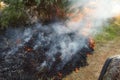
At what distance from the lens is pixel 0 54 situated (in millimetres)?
9250

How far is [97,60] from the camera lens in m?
9.85

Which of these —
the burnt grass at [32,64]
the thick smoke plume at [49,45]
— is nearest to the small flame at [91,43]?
the thick smoke plume at [49,45]

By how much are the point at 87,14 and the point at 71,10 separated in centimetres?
105

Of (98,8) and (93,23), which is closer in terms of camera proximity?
(93,23)

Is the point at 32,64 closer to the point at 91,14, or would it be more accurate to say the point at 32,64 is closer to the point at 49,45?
the point at 49,45

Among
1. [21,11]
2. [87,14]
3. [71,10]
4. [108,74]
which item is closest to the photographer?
[108,74]

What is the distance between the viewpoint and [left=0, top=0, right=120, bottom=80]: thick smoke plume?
8.95 m

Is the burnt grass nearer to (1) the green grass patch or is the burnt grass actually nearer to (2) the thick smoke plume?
(2) the thick smoke plume

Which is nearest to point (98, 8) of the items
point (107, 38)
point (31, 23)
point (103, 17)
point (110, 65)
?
point (103, 17)

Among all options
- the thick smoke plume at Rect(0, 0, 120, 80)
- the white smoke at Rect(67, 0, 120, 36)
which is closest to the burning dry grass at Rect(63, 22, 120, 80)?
the thick smoke plume at Rect(0, 0, 120, 80)

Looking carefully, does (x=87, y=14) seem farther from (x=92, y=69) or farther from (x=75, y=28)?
(x=92, y=69)

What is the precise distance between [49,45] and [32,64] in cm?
113

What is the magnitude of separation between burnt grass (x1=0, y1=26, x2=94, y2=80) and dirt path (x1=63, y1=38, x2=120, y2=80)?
0.21m

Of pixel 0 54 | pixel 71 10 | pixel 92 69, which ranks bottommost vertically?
pixel 92 69
